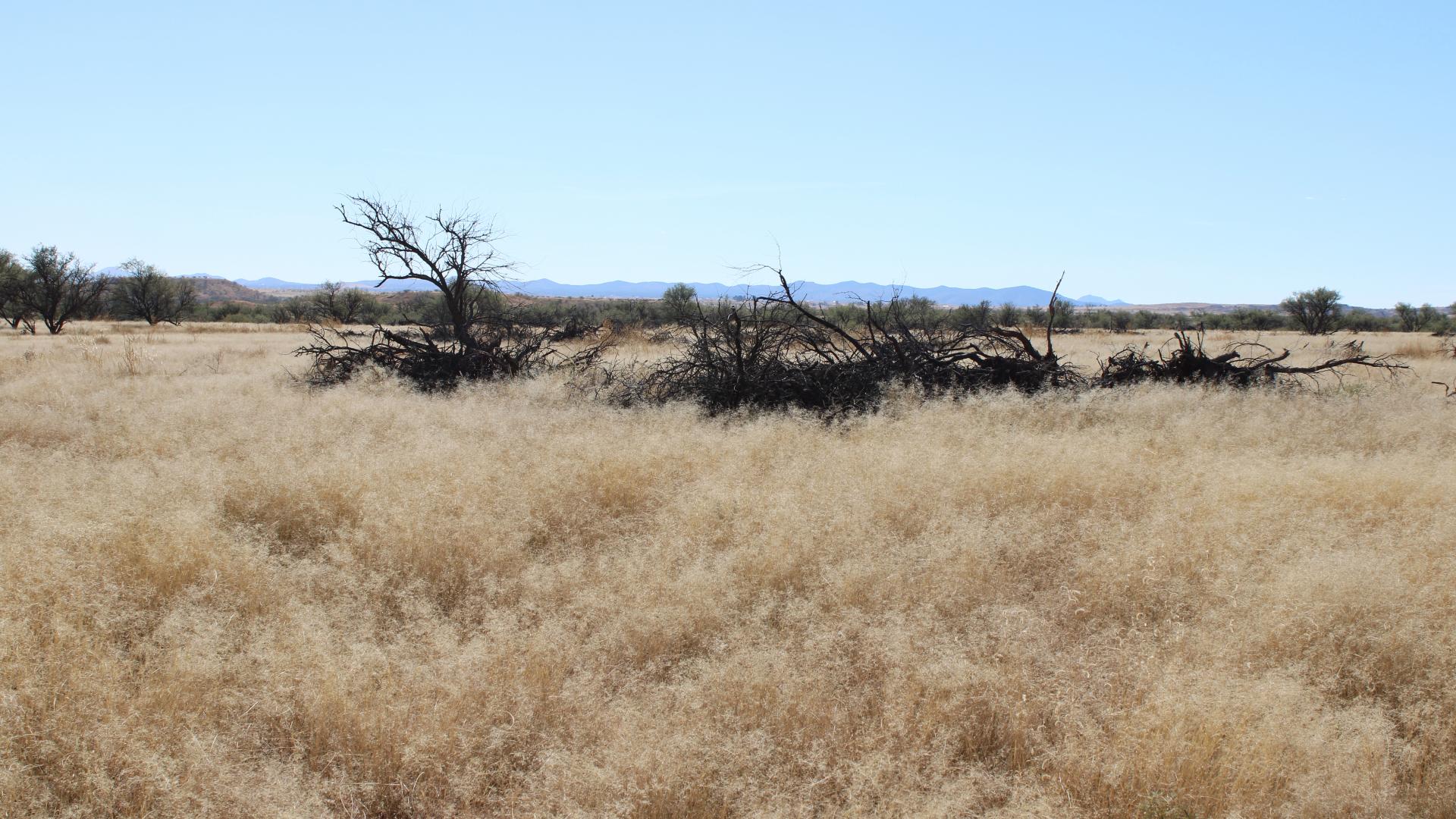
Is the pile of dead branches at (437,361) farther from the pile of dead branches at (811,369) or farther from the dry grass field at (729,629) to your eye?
the dry grass field at (729,629)

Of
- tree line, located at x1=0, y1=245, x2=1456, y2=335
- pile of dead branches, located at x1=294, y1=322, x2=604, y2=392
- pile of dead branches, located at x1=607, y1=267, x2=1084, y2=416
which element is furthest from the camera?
tree line, located at x1=0, y1=245, x2=1456, y2=335

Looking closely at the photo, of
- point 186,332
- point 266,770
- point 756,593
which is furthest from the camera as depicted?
point 186,332

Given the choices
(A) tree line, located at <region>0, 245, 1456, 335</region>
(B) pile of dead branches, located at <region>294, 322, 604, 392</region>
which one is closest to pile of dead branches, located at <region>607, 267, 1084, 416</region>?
(B) pile of dead branches, located at <region>294, 322, 604, 392</region>

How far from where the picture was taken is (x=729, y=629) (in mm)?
3395

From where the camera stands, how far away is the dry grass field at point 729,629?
96.2 inches

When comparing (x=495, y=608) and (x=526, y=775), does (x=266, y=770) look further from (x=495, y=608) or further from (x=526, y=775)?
(x=495, y=608)

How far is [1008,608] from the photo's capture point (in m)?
3.47

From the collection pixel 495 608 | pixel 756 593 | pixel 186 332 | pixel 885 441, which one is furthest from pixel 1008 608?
pixel 186 332

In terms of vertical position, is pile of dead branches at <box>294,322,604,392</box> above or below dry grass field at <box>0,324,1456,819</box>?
above

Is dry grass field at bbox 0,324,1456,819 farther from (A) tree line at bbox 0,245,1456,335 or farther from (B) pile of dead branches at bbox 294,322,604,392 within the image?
(A) tree line at bbox 0,245,1456,335

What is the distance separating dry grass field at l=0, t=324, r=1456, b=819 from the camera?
244 centimetres

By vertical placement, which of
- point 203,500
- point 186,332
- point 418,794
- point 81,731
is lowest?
point 418,794

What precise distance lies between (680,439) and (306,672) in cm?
376

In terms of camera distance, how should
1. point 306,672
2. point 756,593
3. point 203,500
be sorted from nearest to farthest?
point 306,672, point 756,593, point 203,500
